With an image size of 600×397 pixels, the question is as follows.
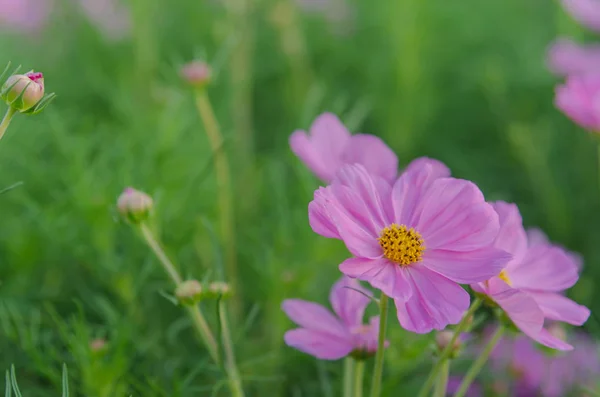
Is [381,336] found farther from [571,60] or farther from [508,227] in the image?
[571,60]

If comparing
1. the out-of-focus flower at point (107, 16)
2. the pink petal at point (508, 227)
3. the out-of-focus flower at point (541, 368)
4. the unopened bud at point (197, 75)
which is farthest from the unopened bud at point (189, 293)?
the out-of-focus flower at point (107, 16)

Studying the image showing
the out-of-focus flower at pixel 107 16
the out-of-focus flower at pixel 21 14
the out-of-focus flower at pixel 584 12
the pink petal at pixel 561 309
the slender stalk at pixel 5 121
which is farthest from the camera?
the out-of-focus flower at pixel 21 14

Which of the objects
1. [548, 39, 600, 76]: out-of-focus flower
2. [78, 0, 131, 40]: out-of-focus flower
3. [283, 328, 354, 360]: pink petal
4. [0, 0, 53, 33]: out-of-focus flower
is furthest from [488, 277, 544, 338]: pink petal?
[0, 0, 53, 33]: out-of-focus flower

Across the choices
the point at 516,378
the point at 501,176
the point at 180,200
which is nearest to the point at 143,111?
the point at 180,200

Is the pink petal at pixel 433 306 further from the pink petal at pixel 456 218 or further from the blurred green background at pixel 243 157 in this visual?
the blurred green background at pixel 243 157

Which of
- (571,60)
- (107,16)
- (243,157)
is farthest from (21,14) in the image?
(571,60)

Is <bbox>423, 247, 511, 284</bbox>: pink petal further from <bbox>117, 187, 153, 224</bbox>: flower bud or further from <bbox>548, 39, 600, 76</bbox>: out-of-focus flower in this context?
<bbox>548, 39, 600, 76</bbox>: out-of-focus flower
